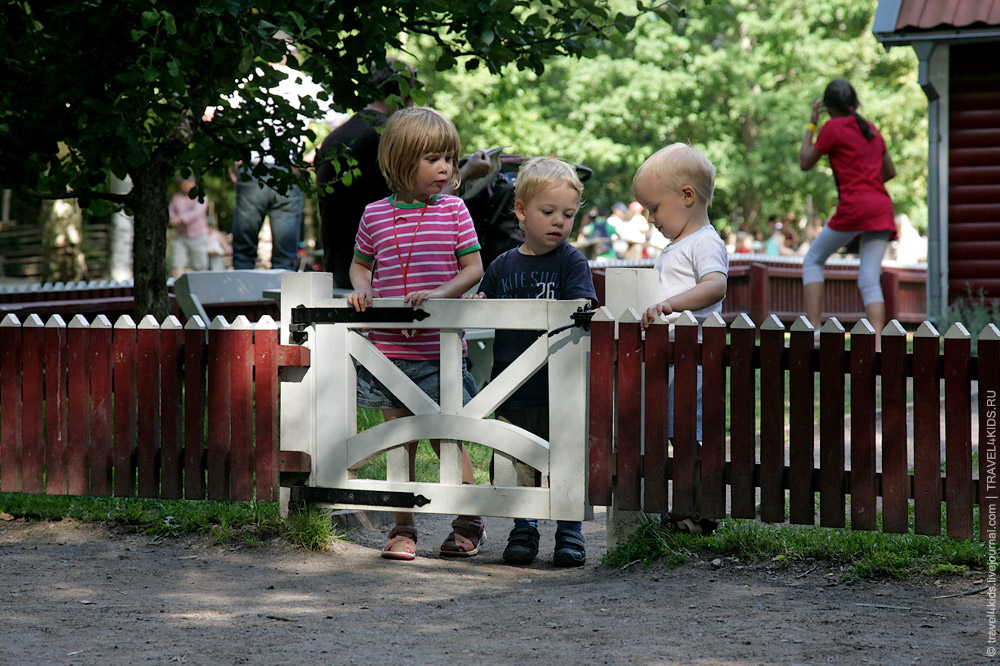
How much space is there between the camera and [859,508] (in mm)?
3877

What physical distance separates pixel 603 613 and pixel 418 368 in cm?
140

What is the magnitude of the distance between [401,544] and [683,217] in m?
1.70

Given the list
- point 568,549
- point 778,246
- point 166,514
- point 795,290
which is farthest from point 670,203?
point 778,246

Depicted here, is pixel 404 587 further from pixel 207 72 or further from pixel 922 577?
pixel 207 72

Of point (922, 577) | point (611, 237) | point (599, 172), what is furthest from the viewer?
point (599, 172)

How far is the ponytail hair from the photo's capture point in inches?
341

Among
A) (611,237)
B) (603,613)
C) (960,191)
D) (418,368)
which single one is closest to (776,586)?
(603,613)

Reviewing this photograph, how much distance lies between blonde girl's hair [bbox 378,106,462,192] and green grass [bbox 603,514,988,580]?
1.62 meters

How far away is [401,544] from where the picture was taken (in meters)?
4.41

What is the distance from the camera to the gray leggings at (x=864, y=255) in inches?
337

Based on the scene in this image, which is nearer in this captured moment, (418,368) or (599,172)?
(418,368)

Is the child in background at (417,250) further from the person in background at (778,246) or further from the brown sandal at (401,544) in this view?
the person in background at (778,246)

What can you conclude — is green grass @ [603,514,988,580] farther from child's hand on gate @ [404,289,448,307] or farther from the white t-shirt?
child's hand on gate @ [404,289,448,307]

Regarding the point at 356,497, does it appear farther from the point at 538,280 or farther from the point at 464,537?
the point at 538,280
